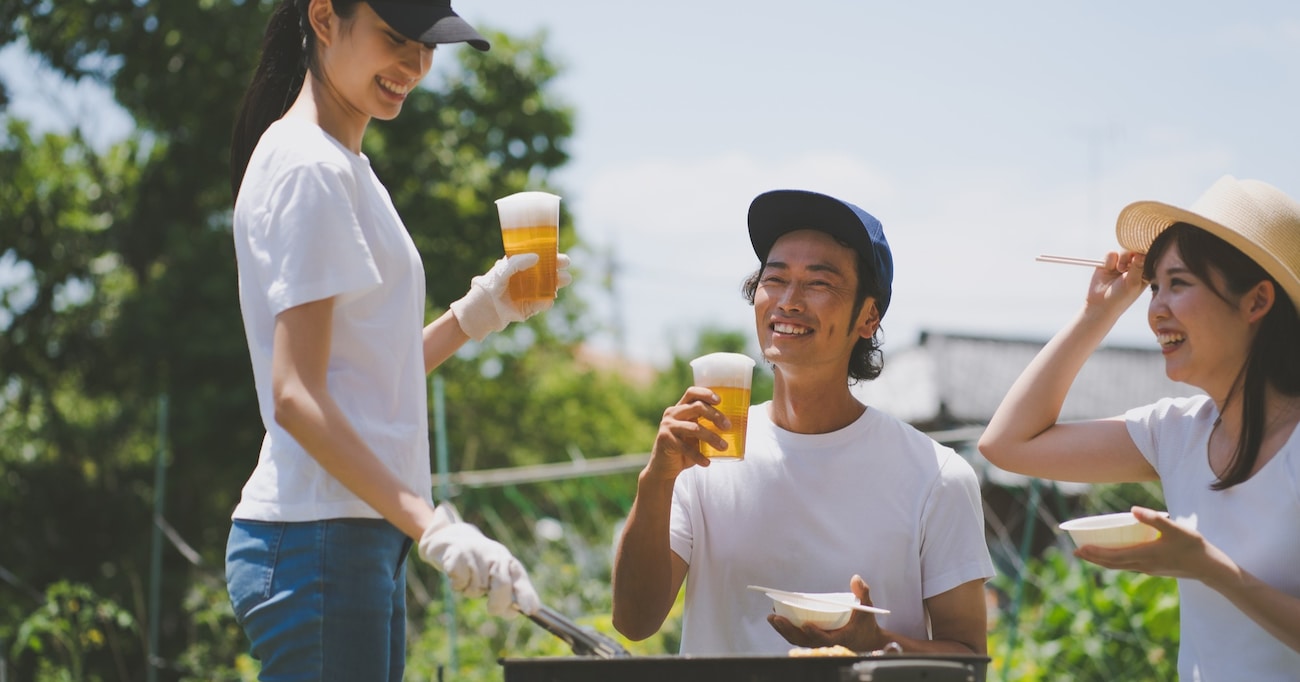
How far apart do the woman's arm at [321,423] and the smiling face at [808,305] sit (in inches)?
41.4

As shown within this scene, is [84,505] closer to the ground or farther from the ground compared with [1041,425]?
closer to the ground

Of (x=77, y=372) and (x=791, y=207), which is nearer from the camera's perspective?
(x=791, y=207)

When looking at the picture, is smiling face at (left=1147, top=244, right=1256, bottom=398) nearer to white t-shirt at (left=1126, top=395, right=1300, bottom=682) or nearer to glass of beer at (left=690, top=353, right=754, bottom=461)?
white t-shirt at (left=1126, top=395, right=1300, bottom=682)

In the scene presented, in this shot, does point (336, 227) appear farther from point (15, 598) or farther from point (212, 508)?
point (212, 508)

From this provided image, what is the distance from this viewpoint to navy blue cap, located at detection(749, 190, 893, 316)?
8.57 feet

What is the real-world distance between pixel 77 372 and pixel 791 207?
9.93 metres

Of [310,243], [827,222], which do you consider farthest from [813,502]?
[310,243]

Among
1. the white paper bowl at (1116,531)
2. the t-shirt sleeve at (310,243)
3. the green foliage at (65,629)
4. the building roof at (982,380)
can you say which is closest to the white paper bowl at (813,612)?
the white paper bowl at (1116,531)

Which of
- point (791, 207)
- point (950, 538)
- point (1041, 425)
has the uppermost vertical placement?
point (791, 207)

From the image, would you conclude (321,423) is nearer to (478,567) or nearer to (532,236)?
(478,567)

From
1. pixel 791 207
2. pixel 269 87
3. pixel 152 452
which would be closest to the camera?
pixel 269 87

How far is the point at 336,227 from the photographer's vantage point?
5.92 feet

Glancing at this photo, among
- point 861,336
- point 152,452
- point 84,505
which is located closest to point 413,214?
point 152,452

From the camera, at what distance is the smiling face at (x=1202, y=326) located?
223 cm
